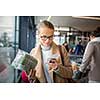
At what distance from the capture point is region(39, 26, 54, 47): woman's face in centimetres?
239

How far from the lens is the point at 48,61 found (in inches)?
95.1

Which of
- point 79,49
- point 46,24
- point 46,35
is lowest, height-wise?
point 79,49

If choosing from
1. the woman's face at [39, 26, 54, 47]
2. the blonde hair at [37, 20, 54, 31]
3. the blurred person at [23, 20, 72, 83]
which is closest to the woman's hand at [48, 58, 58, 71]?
the blurred person at [23, 20, 72, 83]

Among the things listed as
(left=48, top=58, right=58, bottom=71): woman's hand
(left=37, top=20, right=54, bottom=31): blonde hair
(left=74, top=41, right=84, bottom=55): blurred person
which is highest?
(left=37, top=20, right=54, bottom=31): blonde hair

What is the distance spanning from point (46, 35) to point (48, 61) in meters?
0.26

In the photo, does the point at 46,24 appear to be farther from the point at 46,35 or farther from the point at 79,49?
the point at 79,49

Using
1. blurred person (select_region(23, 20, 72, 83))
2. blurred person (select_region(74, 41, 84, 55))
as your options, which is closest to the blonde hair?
blurred person (select_region(23, 20, 72, 83))

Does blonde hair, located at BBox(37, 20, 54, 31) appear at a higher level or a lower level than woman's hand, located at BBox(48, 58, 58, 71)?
higher

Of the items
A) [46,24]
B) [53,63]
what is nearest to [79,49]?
[53,63]

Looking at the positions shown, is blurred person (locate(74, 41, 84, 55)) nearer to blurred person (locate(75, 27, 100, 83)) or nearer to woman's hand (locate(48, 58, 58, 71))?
blurred person (locate(75, 27, 100, 83))

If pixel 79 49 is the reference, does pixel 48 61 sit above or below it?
below
